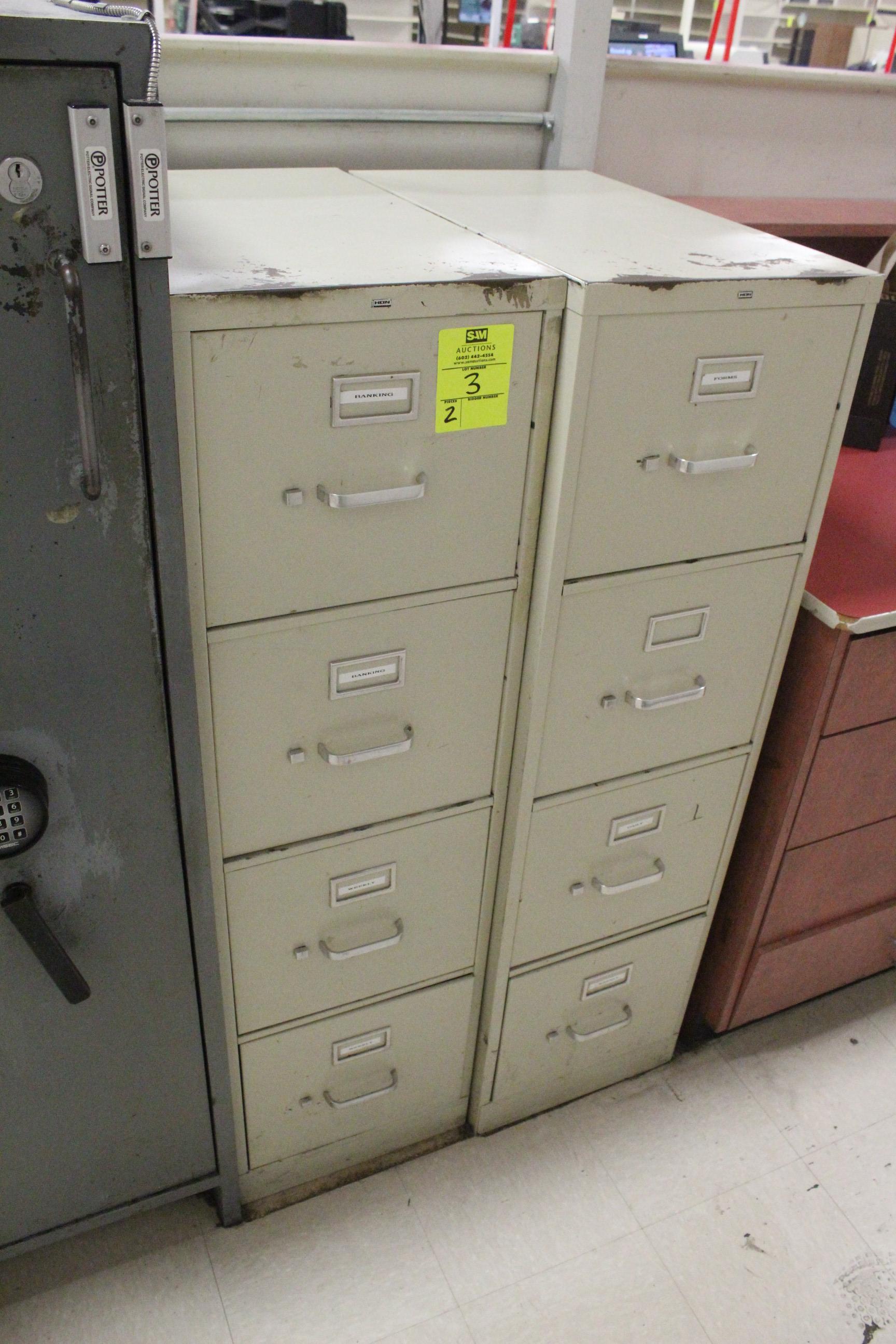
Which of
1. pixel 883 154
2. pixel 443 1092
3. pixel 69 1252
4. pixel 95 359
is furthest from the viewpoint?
pixel 883 154

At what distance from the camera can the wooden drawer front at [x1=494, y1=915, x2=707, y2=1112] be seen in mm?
1643

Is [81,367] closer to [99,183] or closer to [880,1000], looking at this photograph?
[99,183]

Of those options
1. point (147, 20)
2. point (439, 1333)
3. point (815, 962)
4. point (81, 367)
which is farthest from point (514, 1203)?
point (147, 20)

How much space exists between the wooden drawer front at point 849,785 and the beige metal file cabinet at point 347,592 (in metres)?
0.54

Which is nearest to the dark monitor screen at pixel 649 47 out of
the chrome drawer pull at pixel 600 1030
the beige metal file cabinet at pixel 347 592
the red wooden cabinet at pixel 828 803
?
the red wooden cabinet at pixel 828 803

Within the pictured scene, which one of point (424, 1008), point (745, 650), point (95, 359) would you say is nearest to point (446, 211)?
point (95, 359)

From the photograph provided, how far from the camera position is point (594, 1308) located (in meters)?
1.51

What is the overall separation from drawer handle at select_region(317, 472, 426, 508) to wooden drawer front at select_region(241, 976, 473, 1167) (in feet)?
2.63

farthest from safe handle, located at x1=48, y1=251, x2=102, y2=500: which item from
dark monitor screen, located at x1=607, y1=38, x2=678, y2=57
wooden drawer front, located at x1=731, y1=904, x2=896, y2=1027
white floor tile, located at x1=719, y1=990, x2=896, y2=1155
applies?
dark monitor screen, located at x1=607, y1=38, x2=678, y2=57

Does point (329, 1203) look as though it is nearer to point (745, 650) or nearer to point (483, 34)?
point (745, 650)

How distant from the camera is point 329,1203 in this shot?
163cm

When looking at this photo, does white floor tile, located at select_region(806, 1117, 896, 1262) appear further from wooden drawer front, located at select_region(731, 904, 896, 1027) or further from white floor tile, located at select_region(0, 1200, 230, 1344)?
white floor tile, located at select_region(0, 1200, 230, 1344)

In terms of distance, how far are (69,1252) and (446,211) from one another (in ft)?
5.31

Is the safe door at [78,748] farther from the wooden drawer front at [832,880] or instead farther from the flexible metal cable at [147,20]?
the wooden drawer front at [832,880]
